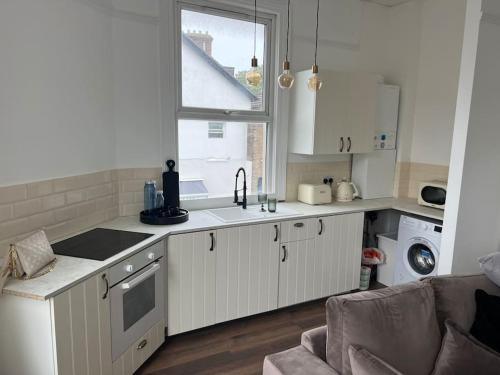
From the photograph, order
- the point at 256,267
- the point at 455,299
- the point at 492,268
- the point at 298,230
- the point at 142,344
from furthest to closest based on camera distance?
the point at 298,230 < the point at 256,267 < the point at 142,344 < the point at 492,268 < the point at 455,299

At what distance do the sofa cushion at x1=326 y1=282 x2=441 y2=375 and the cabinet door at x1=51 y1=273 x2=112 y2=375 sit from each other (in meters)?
1.22

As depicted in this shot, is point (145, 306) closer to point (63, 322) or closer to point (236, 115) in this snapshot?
point (63, 322)

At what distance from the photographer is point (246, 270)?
2955 millimetres

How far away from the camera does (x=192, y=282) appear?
108 inches

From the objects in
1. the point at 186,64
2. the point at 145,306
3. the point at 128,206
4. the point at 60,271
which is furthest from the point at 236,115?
the point at 60,271

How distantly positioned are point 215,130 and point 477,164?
7.22 ft

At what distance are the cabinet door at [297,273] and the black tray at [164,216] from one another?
2.94ft

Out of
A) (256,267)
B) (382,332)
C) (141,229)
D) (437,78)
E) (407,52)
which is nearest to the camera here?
(382,332)

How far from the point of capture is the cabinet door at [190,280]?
2.67 meters

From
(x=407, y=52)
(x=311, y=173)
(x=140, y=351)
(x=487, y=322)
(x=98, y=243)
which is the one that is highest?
(x=407, y=52)

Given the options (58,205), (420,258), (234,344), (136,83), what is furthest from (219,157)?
(420,258)

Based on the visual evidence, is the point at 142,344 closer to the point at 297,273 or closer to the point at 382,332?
the point at 297,273

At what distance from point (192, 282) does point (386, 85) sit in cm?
288

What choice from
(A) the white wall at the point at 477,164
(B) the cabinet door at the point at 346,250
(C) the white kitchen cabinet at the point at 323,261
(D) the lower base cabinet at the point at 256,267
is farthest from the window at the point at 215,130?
(A) the white wall at the point at 477,164
